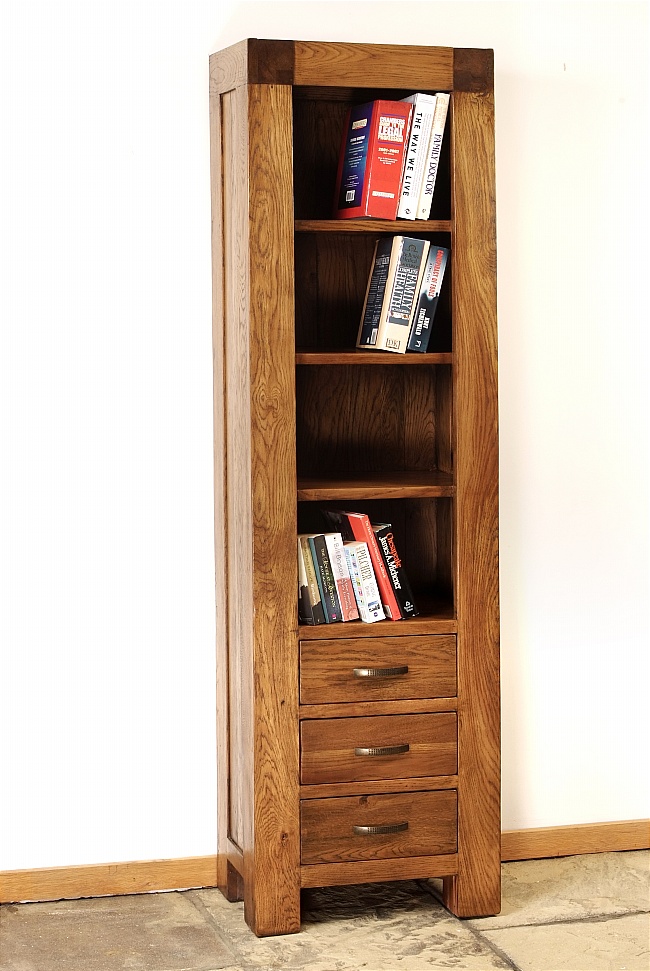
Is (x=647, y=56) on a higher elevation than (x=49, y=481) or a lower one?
higher

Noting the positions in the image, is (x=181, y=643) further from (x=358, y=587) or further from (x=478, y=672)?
(x=478, y=672)

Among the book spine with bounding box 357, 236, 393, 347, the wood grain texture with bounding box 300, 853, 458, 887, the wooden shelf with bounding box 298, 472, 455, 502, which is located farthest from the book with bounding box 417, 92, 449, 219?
the wood grain texture with bounding box 300, 853, 458, 887

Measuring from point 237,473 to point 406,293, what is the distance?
0.58 metres

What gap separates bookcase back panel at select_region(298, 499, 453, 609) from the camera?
116 inches

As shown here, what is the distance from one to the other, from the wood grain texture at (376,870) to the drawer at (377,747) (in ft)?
0.65

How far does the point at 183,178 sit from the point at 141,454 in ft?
2.29

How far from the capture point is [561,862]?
3.13m

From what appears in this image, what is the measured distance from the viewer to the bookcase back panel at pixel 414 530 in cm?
296

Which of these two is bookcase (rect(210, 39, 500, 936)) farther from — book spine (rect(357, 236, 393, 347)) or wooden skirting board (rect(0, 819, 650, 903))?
wooden skirting board (rect(0, 819, 650, 903))

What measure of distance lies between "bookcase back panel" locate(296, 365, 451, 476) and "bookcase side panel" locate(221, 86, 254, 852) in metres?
0.26

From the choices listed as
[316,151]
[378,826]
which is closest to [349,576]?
[378,826]

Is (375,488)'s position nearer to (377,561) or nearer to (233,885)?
(377,561)

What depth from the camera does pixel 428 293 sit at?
8.95 feet

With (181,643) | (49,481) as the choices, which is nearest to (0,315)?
(49,481)
